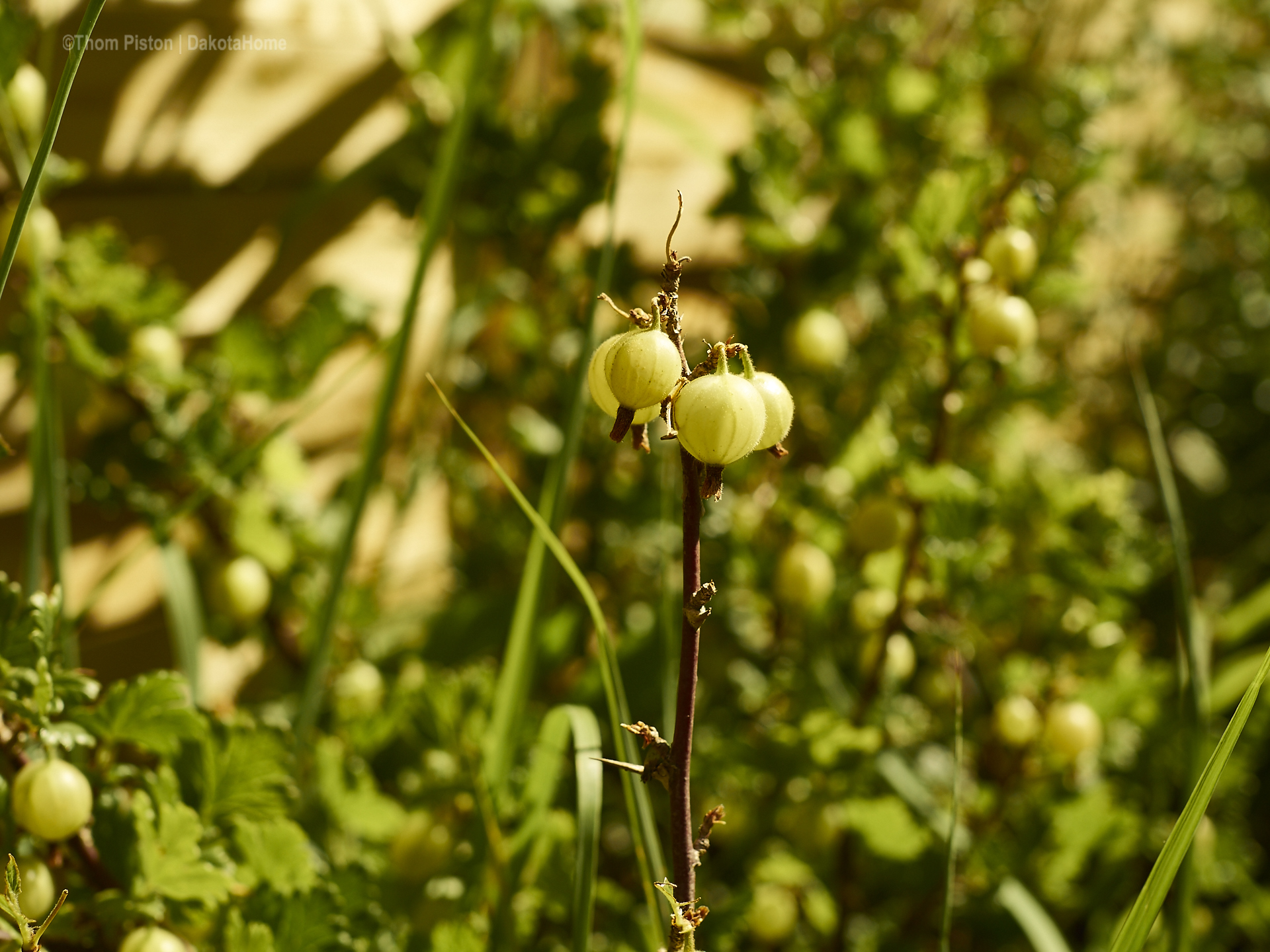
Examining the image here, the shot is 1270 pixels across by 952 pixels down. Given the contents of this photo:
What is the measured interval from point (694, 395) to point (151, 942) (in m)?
0.31

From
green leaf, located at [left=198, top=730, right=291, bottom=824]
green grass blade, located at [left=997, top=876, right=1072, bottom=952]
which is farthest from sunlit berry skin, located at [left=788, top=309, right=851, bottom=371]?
green leaf, located at [left=198, top=730, right=291, bottom=824]

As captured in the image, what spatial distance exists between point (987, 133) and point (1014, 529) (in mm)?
721

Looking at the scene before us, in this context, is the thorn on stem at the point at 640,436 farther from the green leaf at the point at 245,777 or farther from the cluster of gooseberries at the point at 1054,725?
the cluster of gooseberries at the point at 1054,725

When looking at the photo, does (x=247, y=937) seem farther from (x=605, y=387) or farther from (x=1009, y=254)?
(x=1009, y=254)

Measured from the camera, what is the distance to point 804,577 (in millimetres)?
662

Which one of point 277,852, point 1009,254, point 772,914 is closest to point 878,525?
point 1009,254

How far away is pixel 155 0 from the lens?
0.69 m

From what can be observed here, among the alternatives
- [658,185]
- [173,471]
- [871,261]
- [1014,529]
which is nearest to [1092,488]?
[1014,529]

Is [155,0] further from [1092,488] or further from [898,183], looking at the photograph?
[1092,488]

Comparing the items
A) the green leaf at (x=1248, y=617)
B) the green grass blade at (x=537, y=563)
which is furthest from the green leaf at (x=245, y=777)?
the green leaf at (x=1248, y=617)

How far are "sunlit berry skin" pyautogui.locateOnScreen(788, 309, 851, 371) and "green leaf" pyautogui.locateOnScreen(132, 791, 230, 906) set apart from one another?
0.56 meters

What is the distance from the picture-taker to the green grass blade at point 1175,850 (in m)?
0.32

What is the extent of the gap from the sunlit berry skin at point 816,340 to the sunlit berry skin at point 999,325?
21cm

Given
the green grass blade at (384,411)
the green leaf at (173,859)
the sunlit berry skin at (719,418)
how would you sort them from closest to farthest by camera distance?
the sunlit berry skin at (719,418), the green leaf at (173,859), the green grass blade at (384,411)
